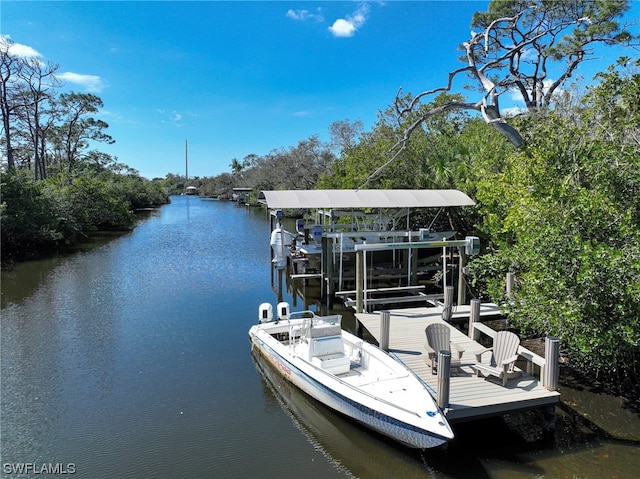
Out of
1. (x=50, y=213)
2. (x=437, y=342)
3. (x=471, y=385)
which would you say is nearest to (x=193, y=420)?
(x=437, y=342)

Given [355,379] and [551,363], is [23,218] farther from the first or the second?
[551,363]

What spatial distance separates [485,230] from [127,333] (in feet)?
35.2

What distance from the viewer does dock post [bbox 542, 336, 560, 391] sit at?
6844mm

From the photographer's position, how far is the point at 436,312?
36.2 ft

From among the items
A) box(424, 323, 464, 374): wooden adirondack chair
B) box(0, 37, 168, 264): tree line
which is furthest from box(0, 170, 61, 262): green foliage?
box(424, 323, 464, 374): wooden adirondack chair

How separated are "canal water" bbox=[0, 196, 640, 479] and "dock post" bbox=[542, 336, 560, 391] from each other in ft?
2.93

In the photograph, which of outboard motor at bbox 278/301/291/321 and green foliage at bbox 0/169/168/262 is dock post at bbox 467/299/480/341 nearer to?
outboard motor at bbox 278/301/291/321

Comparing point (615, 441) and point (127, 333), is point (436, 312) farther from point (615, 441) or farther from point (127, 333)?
point (127, 333)

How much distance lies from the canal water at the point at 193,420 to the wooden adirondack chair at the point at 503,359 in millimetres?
943

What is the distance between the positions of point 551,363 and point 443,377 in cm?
189

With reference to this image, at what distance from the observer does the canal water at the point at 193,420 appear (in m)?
6.51

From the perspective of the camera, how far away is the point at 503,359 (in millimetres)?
7516

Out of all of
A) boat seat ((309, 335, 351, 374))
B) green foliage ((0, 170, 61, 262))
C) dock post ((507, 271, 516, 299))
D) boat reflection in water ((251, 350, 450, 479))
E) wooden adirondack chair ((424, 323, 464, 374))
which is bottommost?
boat reflection in water ((251, 350, 450, 479))

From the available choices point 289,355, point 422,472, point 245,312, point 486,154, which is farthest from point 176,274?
point 422,472
